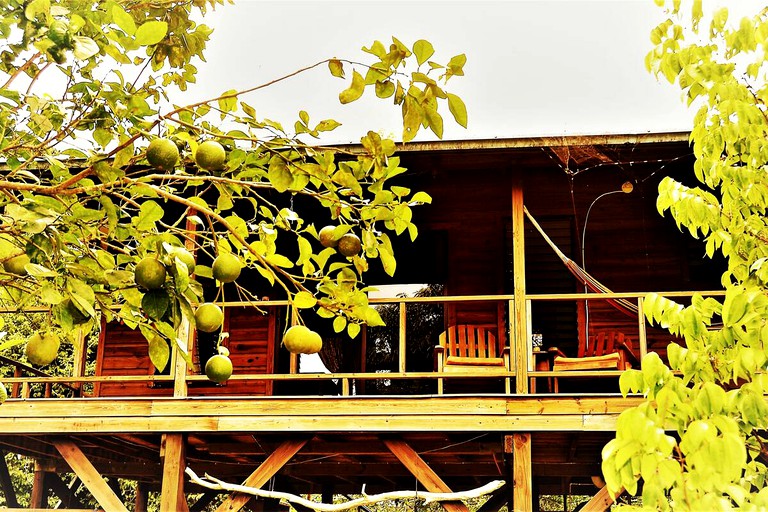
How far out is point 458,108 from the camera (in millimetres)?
1977

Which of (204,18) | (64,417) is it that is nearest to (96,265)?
(204,18)

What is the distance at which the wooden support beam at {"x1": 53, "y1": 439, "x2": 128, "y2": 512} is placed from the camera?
23.8 feet

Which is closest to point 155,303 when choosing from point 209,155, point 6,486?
point 209,155

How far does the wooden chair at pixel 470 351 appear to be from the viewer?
7684mm

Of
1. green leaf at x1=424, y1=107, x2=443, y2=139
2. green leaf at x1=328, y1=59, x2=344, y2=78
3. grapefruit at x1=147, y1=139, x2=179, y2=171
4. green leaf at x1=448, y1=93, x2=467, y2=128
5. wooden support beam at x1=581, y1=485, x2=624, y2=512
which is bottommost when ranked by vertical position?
wooden support beam at x1=581, y1=485, x2=624, y2=512

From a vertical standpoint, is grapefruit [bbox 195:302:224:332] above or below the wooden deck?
below

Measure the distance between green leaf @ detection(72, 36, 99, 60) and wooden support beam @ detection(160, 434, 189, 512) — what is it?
583 cm

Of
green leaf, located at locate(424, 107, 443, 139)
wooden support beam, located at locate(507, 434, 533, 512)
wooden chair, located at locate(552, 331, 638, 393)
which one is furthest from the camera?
wooden chair, located at locate(552, 331, 638, 393)

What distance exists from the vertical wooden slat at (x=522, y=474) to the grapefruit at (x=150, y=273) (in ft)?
17.4

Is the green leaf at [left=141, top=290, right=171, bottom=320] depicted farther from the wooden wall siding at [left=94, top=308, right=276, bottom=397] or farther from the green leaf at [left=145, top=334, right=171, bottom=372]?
the wooden wall siding at [left=94, top=308, right=276, bottom=397]

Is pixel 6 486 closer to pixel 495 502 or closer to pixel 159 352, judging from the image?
pixel 495 502

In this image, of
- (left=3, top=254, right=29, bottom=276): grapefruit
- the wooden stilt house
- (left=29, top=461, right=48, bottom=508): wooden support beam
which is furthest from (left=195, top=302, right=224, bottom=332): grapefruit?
(left=29, top=461, right=48, bottom=508): wooden support beam

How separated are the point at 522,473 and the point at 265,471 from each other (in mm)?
2127

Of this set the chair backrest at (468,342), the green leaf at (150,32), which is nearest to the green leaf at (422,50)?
the green leaf at (150,32)
